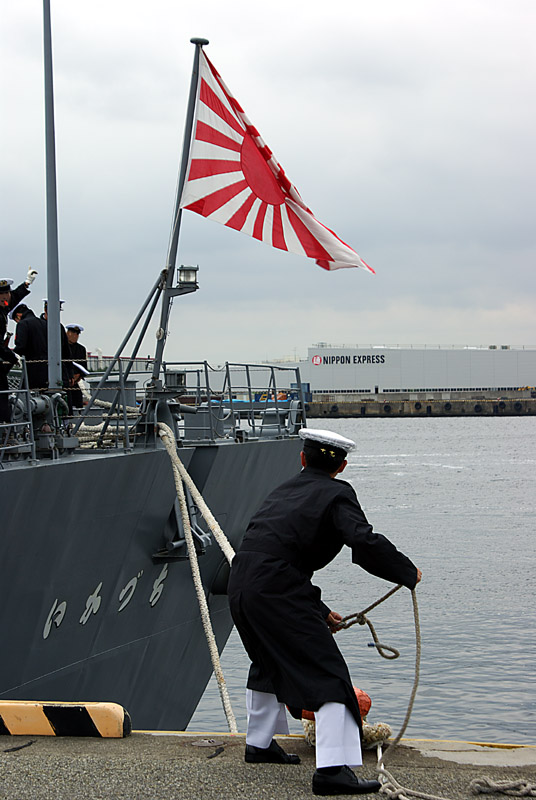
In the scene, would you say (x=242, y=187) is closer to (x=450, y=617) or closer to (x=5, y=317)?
(x=5, y=317)

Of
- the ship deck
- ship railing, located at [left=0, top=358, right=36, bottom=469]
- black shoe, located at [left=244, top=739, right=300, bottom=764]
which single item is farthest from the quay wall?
black shoe, located at [left=244, top=739, right=300, bottom=764]

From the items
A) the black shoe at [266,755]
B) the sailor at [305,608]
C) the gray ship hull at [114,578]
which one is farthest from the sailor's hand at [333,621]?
the gray ship hull at [114,578]

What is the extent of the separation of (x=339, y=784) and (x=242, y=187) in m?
7.07

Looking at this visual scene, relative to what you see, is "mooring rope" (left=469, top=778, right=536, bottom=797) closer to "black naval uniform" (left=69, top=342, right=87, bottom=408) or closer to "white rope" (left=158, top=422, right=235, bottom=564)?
"white rope" (left=158, top=422, right=235, bottom=564)

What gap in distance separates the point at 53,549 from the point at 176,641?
3158 mm

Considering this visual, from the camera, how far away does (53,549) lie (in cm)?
738

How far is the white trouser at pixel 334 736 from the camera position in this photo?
3.97m

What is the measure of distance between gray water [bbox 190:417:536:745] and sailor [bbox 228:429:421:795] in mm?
8886

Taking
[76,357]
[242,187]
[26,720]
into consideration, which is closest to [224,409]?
[76,357]

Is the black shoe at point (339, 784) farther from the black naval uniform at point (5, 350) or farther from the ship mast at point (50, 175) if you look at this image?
the ship mast at point (50, 175)

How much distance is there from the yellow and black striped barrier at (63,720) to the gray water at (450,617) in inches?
323

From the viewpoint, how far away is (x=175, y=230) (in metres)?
9.73

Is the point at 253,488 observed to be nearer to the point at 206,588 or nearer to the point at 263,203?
the point at 206,588

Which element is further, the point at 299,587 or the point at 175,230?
the point at 175,230
